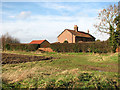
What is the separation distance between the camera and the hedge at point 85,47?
25.6 meters

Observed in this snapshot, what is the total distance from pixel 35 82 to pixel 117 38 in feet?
72.2

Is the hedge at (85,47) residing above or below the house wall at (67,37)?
below

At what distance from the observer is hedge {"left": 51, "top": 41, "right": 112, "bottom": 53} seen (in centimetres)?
2561

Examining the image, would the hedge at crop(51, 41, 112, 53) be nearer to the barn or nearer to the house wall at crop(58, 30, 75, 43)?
the barn

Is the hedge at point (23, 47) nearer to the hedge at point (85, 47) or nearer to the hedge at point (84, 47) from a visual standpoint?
the hedge at point (84, 47)

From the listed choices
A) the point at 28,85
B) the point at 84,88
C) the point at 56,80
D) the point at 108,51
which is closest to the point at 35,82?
the point at 28,85

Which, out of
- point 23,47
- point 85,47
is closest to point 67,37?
point 23,47

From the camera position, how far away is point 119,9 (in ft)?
81.2

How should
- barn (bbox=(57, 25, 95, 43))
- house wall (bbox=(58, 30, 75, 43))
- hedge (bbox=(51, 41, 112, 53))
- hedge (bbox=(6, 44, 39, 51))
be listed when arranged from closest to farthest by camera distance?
hedge (bbox=(51, 41, 112, 53)) < hedge (bbox=(6, 44, 39, 51)) < barn (bbox=(57, 25, 95, 43)) < house wall (bbox=(58, 30, 75, 43))

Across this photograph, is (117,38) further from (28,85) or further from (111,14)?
(28,85)

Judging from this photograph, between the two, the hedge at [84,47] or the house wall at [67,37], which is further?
the house wall at [67,37]

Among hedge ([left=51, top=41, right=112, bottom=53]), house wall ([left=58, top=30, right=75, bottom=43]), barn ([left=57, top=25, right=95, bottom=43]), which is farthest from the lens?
house wall ([left=58, top=30, right=75, bottom=43])

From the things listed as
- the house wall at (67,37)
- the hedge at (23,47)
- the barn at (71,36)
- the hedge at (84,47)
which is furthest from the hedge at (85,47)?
the house wall at (67,37)

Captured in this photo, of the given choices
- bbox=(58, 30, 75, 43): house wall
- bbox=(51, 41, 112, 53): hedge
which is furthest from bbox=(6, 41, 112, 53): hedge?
bbox=(58, 30, 75, 43): house wall
